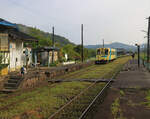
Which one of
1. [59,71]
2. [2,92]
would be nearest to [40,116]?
[2,92]

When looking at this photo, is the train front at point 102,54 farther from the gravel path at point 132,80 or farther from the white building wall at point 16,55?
the white building wall at point 16,55

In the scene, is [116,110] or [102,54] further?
[102,54]

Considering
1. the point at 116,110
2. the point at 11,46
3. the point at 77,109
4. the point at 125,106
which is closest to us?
the point at 116,110

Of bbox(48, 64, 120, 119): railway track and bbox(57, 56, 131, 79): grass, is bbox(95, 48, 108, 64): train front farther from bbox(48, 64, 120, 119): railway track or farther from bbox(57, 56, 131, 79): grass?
bbox(48, 64, 120, 119): railway track

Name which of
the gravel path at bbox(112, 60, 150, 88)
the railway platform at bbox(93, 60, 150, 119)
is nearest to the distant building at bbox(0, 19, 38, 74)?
the gravel path at bbox(112, 60, 150, 88)

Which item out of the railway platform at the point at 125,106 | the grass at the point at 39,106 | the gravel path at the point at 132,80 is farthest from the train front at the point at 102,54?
the grass at the point at 39,106

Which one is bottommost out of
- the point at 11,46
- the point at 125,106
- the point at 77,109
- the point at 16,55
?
the point at 77,109

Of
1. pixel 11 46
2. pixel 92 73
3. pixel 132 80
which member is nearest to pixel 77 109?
pixel 132 80

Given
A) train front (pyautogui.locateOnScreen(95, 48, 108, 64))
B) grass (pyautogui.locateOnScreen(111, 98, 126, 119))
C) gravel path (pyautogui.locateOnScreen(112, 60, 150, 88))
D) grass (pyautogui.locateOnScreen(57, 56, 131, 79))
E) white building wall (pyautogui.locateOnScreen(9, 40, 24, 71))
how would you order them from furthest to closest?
train front (pyautogui.locateOnScreen(95, 48, 108, 64)) < white building wall (pyautogui.locateOnScreen(9, 40, 24, 71)) < grass (pyautogui.locateOnScreen(57, 56, 131, 79)) < gravel path (pyautogui.locateOnScreen(112, 60, 150, 88)) < grass (pyautogui.locateOnScreen(111, 98, 126, 119))

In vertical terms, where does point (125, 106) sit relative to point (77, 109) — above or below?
above

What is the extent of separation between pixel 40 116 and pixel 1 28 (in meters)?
13.1

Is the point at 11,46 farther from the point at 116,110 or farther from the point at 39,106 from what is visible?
the point at 116,110

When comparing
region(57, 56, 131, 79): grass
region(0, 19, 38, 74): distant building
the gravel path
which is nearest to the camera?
the gravel path

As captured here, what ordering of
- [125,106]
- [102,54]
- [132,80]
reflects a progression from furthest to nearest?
[102,54], [132,80], [125,106]
